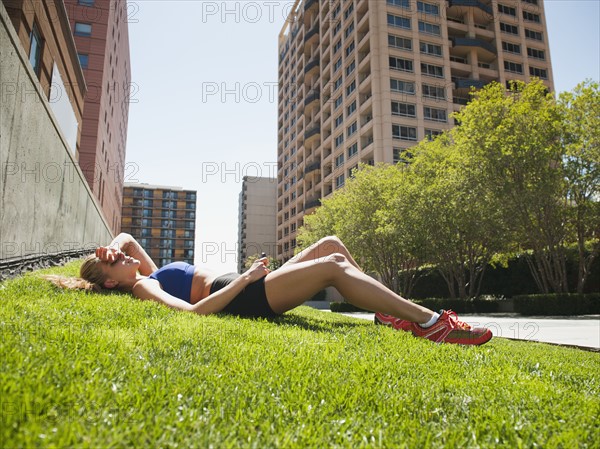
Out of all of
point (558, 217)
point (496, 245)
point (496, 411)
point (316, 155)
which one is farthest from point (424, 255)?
point (316, 155)

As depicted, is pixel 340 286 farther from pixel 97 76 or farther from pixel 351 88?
pixel 351 88

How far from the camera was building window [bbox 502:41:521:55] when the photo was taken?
159ft

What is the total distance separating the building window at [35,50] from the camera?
42.8 ft

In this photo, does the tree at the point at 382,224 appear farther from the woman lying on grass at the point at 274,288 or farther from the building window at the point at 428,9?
the building window at the point at 428,9

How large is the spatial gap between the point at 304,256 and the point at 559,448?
3.13m

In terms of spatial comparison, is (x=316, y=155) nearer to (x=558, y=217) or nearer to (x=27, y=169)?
(x=558, y=217)

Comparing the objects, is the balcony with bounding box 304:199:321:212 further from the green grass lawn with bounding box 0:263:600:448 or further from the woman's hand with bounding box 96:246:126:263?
the green grass lawn with bounding box 0:263:600:448

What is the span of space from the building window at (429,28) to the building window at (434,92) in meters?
6.22

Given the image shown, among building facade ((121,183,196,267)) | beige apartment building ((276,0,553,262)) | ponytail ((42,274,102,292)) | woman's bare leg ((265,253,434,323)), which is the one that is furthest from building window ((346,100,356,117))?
building facade ((121,183,196,267))

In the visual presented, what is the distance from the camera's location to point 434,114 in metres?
42.8

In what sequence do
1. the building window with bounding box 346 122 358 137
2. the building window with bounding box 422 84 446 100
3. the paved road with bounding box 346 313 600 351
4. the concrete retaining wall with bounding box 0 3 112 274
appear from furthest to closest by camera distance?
the building window with bounding box 346 122 358 137 < the building window with bounding box 422 84 446 100 < the paved road with bounding box 346 313 600 351 < the concrete retaining wall with bounding box 0 3 112 274

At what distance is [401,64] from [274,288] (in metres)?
44.0

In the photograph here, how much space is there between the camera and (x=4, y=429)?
1.20m

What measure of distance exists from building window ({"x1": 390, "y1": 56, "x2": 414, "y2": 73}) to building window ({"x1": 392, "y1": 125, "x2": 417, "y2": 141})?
6406 mm
